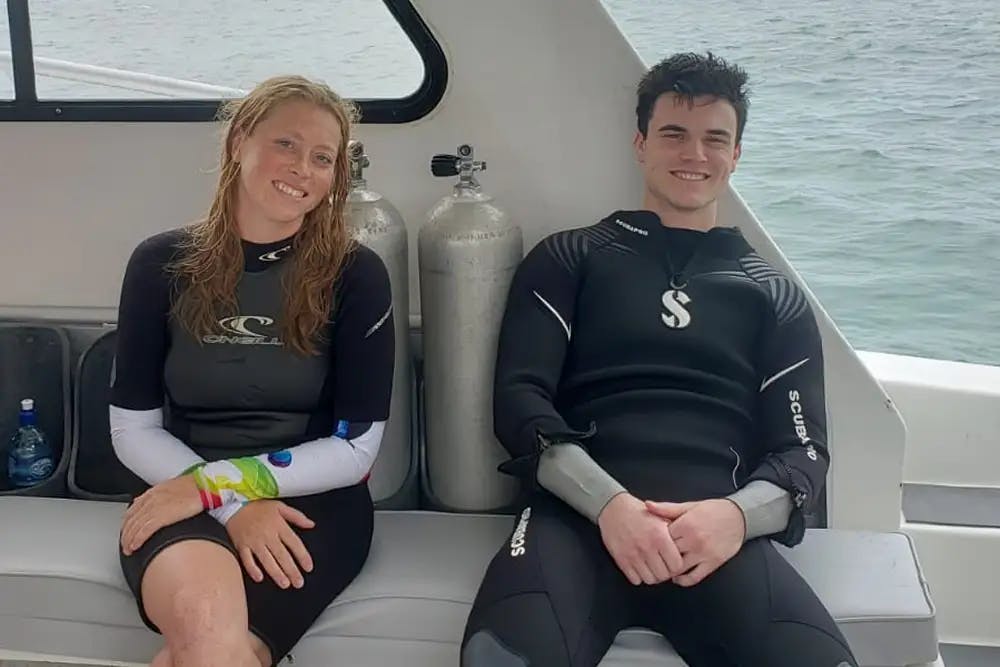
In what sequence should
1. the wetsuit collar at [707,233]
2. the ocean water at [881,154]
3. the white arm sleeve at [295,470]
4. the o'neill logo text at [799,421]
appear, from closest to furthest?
1. the white arm sleeve at [295,470]
2. the o'neill logo text at [799,421]
3. the wetsuit collar at [707,233]
4. the ocean water at [881,154]

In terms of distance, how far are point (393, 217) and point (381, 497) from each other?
1.99 ft

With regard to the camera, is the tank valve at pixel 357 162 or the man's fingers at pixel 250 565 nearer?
the man's fingers at pixel 250 565

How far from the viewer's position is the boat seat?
1.61 meters

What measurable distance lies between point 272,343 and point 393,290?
331 millimetres

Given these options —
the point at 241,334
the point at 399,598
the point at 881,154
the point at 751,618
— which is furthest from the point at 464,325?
the point at 881,154

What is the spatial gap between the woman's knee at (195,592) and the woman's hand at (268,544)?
0.03m

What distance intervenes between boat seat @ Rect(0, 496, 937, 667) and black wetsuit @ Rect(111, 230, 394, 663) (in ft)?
0.34

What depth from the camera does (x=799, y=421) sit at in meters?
1.77

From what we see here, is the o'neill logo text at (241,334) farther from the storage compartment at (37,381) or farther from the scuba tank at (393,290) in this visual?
the storage compartment at (37,381)

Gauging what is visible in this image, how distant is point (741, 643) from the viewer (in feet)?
4.75

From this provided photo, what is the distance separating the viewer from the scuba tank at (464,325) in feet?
6.40

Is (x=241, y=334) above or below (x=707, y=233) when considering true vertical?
below

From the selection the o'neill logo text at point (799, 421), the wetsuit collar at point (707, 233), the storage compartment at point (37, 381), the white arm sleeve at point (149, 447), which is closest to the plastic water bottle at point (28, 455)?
the storage compartment at point (37, 381)

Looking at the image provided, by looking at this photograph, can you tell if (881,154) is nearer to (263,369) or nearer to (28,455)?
(263,369)
